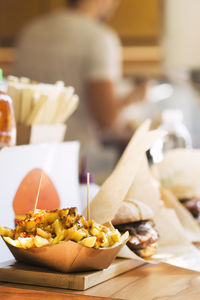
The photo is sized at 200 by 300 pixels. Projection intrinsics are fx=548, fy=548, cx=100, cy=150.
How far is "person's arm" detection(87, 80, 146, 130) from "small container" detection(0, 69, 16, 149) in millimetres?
2001

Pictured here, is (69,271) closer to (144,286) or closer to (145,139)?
(144,286)

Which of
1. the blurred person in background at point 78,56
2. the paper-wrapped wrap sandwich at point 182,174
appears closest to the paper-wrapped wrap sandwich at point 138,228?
the paper-wrapped wrap sandwich at point 182,174

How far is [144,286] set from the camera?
0.74 metres

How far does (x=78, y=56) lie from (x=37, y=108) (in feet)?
6.60

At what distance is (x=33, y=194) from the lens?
0.88 meters

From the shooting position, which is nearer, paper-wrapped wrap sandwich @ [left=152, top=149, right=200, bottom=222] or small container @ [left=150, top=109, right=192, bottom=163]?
paper-wrapped wrap sandwich @ [left=152, top=149, right=200, bottom=222]

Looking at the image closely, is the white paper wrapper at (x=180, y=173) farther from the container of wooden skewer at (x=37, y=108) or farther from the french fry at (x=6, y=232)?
the french fry at (x=6, y=232)

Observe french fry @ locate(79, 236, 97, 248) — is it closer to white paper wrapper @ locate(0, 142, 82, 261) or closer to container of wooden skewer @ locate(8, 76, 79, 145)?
white paper wrapper @ locate(0, 142, 82, 261)

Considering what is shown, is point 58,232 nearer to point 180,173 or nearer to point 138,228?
point 138,228

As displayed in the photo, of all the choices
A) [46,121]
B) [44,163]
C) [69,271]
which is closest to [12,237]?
[69,271]

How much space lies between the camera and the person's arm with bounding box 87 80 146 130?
9.62 ft

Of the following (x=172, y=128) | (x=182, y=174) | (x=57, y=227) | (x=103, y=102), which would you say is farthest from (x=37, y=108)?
(x=103, y=102)

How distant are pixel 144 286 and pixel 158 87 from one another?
4.68 meters

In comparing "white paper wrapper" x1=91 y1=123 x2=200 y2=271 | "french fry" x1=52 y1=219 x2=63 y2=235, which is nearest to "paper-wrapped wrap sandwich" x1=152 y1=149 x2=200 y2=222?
"white paper wrapper" x1=91 y1=123 x2=200 y2=271
